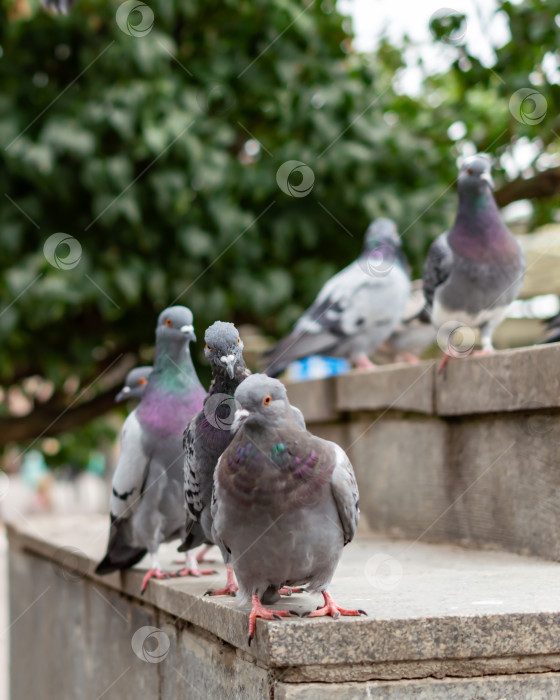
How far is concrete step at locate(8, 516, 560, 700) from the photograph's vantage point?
80.4 inches

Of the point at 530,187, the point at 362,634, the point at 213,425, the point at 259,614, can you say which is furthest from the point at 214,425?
the point at 530,187

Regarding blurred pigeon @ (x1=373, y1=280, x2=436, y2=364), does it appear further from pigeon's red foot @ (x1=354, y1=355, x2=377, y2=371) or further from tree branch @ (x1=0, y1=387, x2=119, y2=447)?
tree branch @ (x1=0, y1=387, x2=119, y2=447)

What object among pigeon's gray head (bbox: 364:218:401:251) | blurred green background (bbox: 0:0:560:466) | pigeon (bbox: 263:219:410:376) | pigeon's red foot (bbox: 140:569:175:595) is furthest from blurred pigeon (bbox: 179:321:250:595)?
pigeon's gray head (bbox: 364:218:401:251)

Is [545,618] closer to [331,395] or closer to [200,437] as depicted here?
[200,437]

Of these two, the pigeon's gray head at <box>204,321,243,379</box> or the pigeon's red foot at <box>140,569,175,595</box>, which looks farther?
the pigeon's red foot at <box>140,569,175,595</box>

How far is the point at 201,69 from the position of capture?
5.30 meters

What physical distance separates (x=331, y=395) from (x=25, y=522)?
255 cm

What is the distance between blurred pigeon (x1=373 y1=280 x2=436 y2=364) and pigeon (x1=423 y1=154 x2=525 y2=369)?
1.58m

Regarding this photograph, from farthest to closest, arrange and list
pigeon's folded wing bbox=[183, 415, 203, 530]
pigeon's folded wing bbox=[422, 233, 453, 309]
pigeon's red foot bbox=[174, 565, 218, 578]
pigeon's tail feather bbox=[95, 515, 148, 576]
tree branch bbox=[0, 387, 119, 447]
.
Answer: tree branch bbox=[0, 387, 119, 447], pigeon's folded wing bbox=[422, 233, 453, 309], pigeon's tail feather bbox=[95, 515, 148, 576], pigeon's red foot bbox=[174, 565, 218, 578], pigeon's folded wing bbox=[183, 415, 203, 530]

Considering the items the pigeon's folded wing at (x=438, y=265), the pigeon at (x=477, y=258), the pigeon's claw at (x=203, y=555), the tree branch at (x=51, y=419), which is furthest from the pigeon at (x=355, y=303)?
the tree branch at (x=51, y=419)

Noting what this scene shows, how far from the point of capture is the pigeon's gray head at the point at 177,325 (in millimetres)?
2943

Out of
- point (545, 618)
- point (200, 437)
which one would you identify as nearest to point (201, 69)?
point (200, 437)

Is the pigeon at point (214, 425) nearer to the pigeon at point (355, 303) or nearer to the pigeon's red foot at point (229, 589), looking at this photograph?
the pigeon's red foot at point (229, 589)

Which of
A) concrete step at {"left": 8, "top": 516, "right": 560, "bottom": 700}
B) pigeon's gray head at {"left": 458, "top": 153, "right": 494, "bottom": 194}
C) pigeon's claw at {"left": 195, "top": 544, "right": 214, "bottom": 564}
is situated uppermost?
pigeon's gray head at {"left": 458, "top": 153, "right": 494, "bottom": 194}
